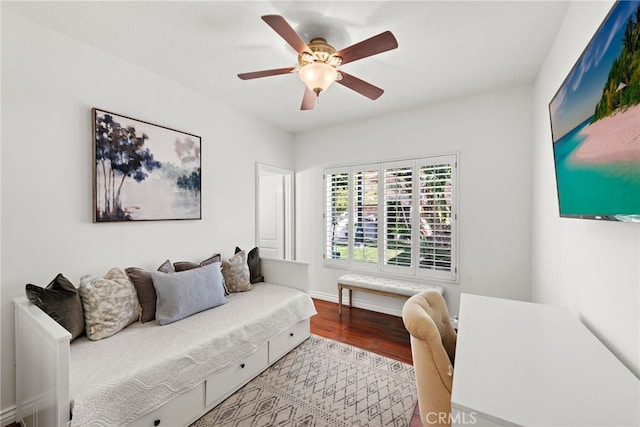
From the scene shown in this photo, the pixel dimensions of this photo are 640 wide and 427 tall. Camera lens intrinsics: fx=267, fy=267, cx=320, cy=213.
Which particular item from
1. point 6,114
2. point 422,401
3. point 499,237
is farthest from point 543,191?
point 6,114

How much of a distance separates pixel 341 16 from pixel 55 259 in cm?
258

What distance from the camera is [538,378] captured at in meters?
0.89

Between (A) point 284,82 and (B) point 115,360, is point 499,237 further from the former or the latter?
(B) point 115,360

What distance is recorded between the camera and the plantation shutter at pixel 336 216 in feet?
12.6

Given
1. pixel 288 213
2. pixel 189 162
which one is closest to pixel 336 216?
pixel 288 213

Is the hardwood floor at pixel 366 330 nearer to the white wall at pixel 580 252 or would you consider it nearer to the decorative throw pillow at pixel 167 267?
the white wall at pixel 580 252

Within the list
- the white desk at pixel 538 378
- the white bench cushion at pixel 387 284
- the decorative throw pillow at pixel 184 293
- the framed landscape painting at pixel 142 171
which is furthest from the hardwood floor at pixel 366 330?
the framed landscape painting at pixel 142 171

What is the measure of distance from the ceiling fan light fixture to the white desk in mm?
1696

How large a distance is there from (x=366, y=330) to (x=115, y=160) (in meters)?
2.96

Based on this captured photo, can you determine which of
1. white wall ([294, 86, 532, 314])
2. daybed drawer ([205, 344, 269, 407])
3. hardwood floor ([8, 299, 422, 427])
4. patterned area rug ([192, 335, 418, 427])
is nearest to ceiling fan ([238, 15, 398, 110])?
white wall ([294, 86, 532, 314])

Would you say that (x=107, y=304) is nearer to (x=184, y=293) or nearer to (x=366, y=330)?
(x=184, y=293)

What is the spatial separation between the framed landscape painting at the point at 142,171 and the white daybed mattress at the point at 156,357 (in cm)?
98

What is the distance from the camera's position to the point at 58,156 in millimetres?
1911

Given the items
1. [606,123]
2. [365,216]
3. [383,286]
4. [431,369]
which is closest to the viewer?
[606,123]
